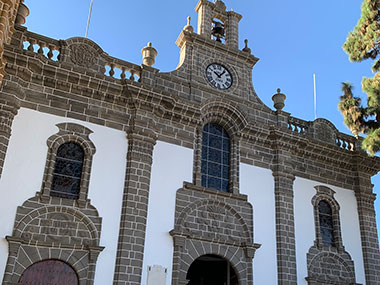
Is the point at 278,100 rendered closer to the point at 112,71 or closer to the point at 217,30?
the point at 217,30

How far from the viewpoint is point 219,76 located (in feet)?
54.4

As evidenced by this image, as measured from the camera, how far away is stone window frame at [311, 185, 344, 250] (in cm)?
1602

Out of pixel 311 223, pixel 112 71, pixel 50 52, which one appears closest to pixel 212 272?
pixel 311 223

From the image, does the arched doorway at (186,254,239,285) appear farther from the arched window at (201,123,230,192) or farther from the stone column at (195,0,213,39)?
the stone column at (195,0,213,39)

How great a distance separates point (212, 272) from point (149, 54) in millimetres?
7777

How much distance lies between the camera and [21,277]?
11.2 metres

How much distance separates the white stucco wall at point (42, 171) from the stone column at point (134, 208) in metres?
0.20

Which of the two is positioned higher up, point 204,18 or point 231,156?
point 204,18

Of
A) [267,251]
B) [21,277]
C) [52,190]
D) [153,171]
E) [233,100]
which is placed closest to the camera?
[21,277]

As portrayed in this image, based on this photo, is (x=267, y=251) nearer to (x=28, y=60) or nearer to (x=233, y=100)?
(x=233, y=100)

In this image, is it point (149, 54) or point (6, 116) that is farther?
point (149, 54)

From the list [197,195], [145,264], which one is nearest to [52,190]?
[145,264]

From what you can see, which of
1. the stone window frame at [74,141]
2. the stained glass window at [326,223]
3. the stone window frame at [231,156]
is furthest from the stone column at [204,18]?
the stained glass window at [326,223]

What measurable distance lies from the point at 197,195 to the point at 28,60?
20.5ft
